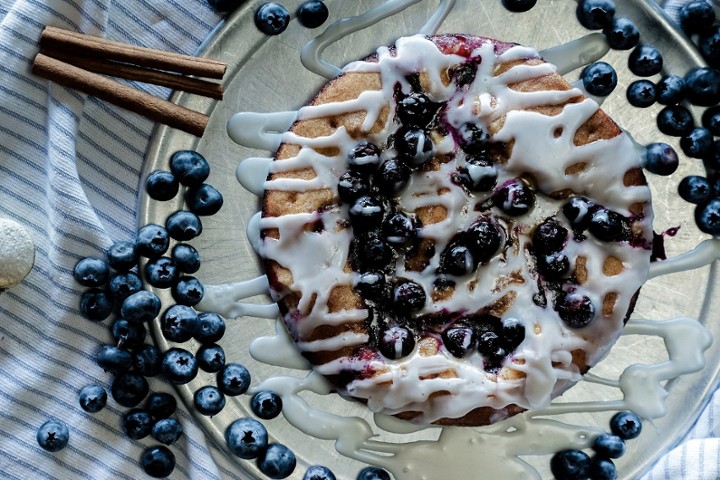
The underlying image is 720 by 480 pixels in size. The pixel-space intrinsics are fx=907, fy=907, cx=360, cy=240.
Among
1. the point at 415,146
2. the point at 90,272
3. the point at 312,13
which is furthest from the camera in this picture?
the point at 312,13

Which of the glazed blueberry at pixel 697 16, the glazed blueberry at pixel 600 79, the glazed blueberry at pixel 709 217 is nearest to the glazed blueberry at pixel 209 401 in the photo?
the glazed blueberry at pixel 600 79

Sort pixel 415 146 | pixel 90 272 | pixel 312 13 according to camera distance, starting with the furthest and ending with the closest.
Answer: pixel 312 13, pixel 90 272, pixel 415 146

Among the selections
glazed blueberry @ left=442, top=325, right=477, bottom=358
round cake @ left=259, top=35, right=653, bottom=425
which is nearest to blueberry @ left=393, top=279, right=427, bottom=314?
round cake @ left=259, top=35, right=653, bottom=425

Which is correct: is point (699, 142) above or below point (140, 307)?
above

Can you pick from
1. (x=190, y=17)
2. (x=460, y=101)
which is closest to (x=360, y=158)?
(x=460, y=101)

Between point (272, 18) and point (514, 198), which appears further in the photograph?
point (272, 18)

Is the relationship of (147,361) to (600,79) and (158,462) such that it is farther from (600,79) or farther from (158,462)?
(600,79)

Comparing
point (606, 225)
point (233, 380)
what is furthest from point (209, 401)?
point (606, 225)
